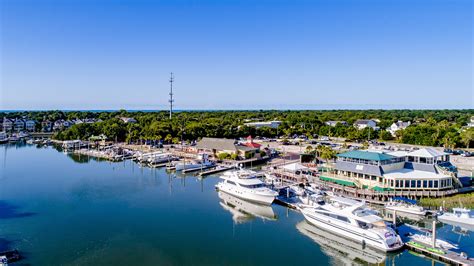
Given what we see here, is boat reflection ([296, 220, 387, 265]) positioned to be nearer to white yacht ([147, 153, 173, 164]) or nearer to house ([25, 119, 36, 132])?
white yacht ([147, 153, 173, 164])

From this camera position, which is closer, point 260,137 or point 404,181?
point 404,181

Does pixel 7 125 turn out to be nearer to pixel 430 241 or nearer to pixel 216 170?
pixel 216 170

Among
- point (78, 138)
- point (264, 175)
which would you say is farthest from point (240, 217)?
point (78, 138)

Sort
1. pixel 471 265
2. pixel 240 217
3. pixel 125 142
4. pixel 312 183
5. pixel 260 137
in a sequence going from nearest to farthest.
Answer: pixel 471 265, pixel 240 217, pixel 312 183, pixel 125 142, pixel 260 137

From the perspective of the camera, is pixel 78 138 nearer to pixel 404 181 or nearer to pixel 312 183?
pixel 312 183

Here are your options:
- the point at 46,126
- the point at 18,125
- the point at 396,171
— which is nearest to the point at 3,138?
the point at 18,125

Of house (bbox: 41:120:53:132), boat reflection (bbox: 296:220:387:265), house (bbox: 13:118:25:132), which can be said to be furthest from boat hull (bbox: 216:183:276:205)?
house (bbox: 13:118:25:132)

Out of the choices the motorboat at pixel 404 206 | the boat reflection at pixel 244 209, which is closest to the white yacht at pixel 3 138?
the boat reflection at pixel 244 209
